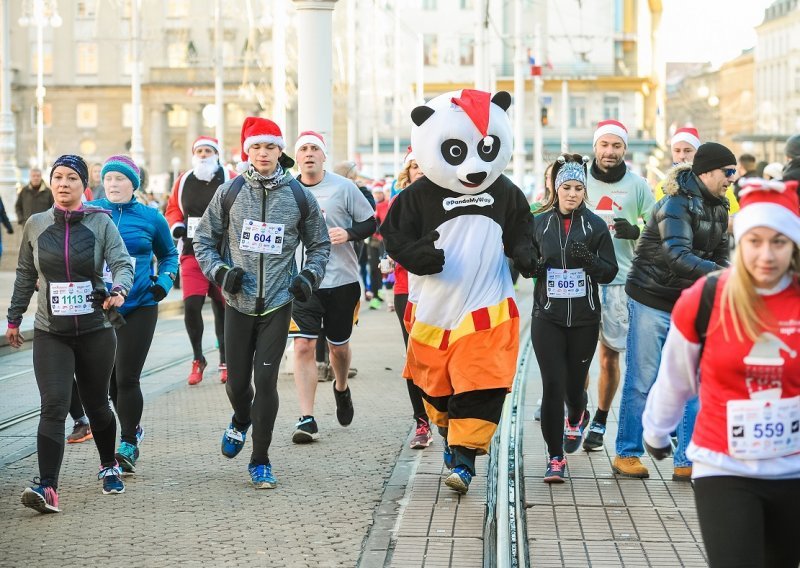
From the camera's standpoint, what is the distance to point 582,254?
8.51 metres

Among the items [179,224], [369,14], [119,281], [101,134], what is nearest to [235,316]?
[119,281]

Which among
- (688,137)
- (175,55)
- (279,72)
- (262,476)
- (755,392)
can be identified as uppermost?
(175,55)

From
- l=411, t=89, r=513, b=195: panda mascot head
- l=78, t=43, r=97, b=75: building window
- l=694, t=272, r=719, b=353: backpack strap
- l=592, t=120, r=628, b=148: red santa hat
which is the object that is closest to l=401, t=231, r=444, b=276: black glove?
l=411, t=89, r=513, b=195: panda mascot head

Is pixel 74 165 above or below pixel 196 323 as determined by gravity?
above

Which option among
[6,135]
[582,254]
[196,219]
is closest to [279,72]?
[6,135]

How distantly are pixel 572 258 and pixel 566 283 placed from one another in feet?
0.47

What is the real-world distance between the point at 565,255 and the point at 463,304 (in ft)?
3.13

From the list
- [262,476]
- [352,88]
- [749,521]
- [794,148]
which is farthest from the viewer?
[352,88]

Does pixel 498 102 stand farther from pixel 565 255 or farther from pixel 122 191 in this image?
pixel 122 191

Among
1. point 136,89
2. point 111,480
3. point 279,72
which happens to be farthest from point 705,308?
point 136,89

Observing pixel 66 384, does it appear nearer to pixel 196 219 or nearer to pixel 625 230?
pixel 625 230

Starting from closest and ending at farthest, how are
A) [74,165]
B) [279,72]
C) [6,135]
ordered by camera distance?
[74,165]
[279,72]
[6,135]

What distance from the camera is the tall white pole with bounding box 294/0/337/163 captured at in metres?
13.7

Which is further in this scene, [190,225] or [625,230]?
[190,225]
